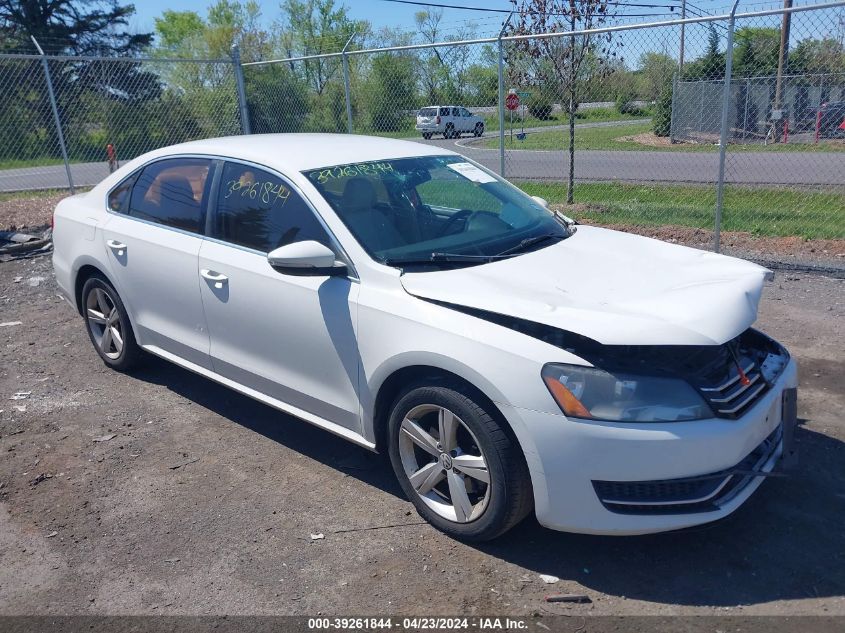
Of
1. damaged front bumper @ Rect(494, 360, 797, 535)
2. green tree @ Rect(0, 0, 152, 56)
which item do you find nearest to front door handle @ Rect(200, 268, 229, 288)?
damaged front bumper @ Rect(494, 360, 797, 535)

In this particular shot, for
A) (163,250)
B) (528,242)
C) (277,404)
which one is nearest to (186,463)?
(277,404)

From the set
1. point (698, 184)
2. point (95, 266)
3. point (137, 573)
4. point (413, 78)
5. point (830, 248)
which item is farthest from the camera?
point (698, 184)

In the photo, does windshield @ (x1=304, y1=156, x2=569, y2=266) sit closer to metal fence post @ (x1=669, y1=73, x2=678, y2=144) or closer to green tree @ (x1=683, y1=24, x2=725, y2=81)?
green tree @ (x1=683, y1=24, x2=725, y2=81)

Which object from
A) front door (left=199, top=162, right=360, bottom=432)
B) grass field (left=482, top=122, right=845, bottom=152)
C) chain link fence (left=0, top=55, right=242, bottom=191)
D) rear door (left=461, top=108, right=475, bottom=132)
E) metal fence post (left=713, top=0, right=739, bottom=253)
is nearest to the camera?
front door (left=199, top=162, right=360, bottom=432)

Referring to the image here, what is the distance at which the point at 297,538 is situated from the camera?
11.7ft

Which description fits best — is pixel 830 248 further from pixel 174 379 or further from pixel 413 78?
pixel 174 379

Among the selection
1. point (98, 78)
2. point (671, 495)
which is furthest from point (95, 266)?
point (98, 78)

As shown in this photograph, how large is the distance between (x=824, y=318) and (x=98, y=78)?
14.8 m

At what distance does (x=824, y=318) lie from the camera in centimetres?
617

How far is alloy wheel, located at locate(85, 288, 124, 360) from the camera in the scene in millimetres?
5418

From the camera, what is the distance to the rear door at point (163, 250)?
4.55 m

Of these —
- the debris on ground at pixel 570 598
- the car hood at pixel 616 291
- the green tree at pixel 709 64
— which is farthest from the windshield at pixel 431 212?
the green tree at pixel 709 64

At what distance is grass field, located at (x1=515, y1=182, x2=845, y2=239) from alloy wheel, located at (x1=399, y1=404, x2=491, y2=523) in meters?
6.98

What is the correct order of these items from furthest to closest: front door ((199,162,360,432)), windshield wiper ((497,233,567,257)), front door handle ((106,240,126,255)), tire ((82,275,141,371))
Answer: tire ((82,275,141,371))
front door handle ((106,240,126,255))
windshield wiper ((497,233,567,257))
front door ((199,162,360,432))
